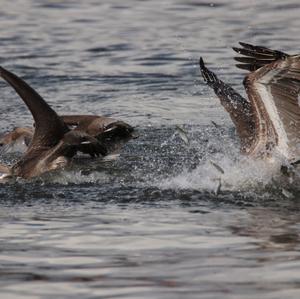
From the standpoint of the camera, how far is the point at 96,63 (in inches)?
706

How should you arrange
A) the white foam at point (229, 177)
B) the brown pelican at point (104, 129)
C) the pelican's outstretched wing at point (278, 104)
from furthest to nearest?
the brown pelican at point (104, 129) → the white foam at point (229, 177) → the pelican's outstretched wing at point (278, 104)

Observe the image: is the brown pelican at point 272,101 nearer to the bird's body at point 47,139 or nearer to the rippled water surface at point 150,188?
the rippled water surface at point 150,188

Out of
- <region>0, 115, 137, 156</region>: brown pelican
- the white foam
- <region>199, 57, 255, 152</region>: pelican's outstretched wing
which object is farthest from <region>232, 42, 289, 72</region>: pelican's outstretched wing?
<region>0, 115, 137, 156</region>: brown pelican

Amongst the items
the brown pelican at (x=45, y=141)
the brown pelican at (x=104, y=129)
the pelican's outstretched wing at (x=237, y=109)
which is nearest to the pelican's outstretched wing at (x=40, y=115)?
the brown pelican at (x=45, y=141)

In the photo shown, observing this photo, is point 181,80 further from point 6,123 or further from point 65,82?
point 6,123

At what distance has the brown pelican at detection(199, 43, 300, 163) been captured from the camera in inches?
420

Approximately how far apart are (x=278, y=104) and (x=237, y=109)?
1082 millimetres

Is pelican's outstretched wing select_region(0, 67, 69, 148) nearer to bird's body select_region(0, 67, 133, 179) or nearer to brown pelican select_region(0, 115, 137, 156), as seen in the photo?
bird's body select_region(0, 67, 133, 179)

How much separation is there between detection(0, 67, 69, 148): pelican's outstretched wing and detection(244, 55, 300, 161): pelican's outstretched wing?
5.90ft

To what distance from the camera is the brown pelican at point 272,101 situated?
35.0 feet

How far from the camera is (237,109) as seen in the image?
476 inches

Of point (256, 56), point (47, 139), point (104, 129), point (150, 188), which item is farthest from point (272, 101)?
point (47, 139)

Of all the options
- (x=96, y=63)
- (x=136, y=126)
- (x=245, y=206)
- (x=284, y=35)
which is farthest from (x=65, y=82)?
(x=245, y=206)

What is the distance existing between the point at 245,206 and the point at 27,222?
1873 mm
